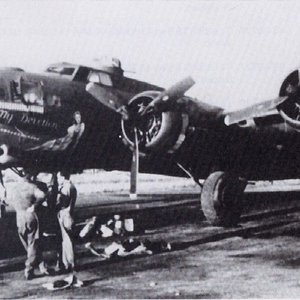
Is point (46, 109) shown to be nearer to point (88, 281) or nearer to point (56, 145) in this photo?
point (56, 145)

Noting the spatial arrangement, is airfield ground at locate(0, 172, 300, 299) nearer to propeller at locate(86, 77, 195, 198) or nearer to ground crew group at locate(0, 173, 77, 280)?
ground crew group at locate(0, 173, 77, 280)

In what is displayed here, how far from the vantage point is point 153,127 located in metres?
9.98

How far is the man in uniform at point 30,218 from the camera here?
728 cm

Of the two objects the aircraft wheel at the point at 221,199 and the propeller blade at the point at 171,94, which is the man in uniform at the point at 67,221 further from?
the aircraft wheel at the point at 221,199

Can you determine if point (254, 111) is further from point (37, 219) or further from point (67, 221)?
point (37, 219)

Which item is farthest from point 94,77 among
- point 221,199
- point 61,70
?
point 221,199

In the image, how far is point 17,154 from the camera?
9.97 m

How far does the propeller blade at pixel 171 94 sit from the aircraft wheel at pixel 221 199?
2848 mm

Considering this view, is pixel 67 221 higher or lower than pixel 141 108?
lower

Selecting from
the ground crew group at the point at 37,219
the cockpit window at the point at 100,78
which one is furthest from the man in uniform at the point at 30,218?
the cockpit window at the point at 100,78

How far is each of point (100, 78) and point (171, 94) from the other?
87.0 inches

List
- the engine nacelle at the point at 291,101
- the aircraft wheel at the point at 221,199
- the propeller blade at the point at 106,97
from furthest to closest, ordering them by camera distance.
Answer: the aircraft wheel at the point at 221,199 < the propeller blade at the point at 106,97 < the engine nacelle at the point at 291,101

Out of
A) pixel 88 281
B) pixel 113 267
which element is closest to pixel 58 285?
pixel 88 281

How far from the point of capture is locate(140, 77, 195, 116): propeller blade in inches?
377
